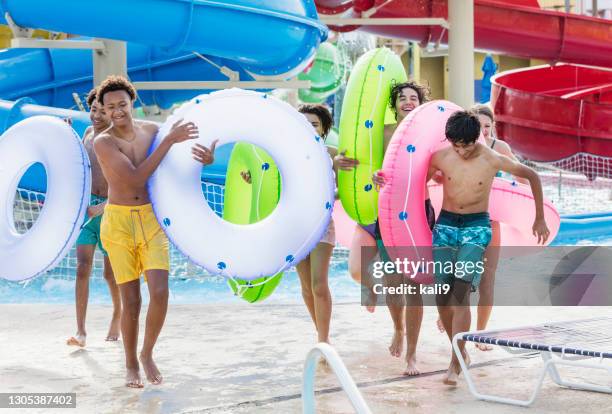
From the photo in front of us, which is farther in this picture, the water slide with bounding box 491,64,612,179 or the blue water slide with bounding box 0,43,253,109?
the water slide with bounding box 491,64,612,179

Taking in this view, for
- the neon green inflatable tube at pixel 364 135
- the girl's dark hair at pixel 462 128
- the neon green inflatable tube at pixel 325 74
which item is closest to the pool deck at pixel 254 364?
the neon green inflatable tube at pixel 364 135

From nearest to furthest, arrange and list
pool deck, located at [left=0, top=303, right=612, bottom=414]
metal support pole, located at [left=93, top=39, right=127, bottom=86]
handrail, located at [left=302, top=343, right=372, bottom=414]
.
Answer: handrail, located at [left=302, top=343, right=372, bottom=414] → pool deck, located at [left=0, top=303, right=612, bottom=414] → metal support pole, located at [left=93, top=39, right=127, bottom=86]

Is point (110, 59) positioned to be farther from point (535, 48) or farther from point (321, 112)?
point (535, 48)

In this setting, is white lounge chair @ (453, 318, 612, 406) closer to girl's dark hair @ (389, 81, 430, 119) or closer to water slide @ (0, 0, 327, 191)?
girl's dark hair @ (389, 81, 430, 119)

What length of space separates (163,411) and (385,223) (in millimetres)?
1376

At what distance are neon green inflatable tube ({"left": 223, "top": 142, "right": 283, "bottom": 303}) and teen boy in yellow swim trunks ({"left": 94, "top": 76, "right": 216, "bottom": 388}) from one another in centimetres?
60

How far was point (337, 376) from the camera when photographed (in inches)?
117

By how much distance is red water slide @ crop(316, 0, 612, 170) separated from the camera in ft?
36.6

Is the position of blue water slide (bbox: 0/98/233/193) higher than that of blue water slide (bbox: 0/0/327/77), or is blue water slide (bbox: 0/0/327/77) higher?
blue water slide (bbox: 0/0/327/77)

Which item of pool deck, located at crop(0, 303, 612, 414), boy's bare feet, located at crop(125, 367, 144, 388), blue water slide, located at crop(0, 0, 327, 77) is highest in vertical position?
blue water slide, located at crop(0, 0, 327, 77)

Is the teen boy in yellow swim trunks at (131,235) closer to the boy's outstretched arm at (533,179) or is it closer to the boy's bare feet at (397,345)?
the boy's bare feet at (397,345)

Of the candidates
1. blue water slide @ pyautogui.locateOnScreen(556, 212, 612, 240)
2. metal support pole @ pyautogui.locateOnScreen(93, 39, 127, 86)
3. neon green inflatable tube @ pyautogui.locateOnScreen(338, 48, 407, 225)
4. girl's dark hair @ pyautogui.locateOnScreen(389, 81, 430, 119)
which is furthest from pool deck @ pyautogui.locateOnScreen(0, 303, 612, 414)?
blue water slide @ pyautogui.locateOnScreen(556, 212, 612, 240)

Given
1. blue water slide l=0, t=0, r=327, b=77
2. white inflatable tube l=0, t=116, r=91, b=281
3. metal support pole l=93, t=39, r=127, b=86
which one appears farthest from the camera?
metal support pole l=93, t=39, r=127, b=86

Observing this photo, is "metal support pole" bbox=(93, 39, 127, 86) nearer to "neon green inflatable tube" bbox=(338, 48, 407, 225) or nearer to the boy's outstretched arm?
"neon green inflatable tube" bbox=(338, 48, 407, 225)
